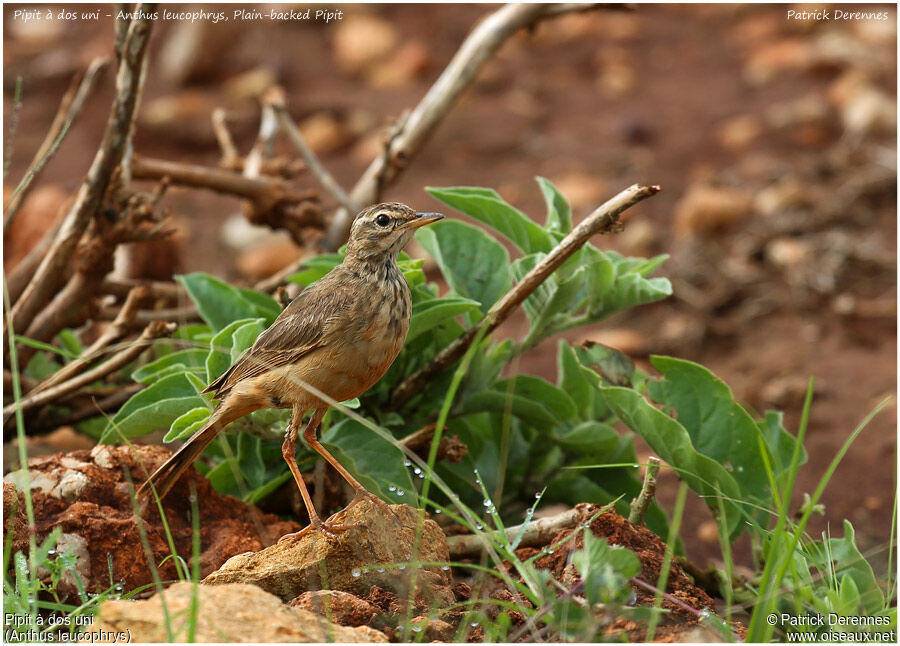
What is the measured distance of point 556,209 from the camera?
4238 millimetres

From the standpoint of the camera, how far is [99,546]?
A: 11.2 feet

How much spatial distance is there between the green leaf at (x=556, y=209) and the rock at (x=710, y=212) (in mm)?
4273

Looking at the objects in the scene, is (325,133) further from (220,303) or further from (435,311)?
(435,311)

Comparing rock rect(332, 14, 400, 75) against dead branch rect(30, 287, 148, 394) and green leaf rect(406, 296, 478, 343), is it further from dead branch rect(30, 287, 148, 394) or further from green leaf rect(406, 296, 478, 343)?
green leaf rect(406, 296, 478, 343)

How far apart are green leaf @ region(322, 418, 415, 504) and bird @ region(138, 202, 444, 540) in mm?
154

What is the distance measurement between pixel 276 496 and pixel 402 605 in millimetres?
1156

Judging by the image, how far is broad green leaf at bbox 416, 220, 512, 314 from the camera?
426 cm

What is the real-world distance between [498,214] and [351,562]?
61.4 inches

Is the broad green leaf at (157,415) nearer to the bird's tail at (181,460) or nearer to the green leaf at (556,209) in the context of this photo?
the bird's tail at (181,460)

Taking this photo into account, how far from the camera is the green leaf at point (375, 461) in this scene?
3766 mm

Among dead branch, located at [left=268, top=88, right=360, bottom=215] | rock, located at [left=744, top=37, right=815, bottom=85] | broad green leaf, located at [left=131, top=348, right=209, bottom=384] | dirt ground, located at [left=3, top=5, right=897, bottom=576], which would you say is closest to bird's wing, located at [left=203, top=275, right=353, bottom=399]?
broad green leaf, located at [left=131, top=348, right=209, bottom=384]

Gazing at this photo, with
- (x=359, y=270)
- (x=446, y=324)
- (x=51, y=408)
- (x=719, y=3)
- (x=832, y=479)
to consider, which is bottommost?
(x=832, y=479)

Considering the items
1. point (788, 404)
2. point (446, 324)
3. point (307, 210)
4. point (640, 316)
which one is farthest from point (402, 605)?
point (640, 316)

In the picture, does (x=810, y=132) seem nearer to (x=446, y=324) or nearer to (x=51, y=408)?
(x=446, y=324)
